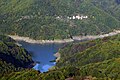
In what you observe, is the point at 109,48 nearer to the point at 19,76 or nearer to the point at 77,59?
the point at 77,59

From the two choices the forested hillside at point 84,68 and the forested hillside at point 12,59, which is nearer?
the forested hillside at point 84,68

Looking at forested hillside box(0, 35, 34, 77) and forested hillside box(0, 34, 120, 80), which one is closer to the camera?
forested hillside box(0, 34, 120, 80)

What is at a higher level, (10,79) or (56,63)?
(10,79)

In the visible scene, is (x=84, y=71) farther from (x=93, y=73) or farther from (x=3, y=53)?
(x=3, y=53)

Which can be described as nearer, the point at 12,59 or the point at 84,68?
the point at 84,68

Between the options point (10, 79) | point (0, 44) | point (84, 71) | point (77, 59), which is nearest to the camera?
point (10, 79)

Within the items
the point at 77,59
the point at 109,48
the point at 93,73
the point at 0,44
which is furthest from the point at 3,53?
the point at 93,73

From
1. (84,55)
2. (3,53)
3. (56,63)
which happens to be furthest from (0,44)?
(84,55)

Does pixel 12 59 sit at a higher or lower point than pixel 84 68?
lower

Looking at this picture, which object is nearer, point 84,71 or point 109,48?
point 84,71

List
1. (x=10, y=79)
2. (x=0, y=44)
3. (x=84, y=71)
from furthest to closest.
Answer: (x=0, y=44) < (x=84, y=71) < (x=10, y=79)
